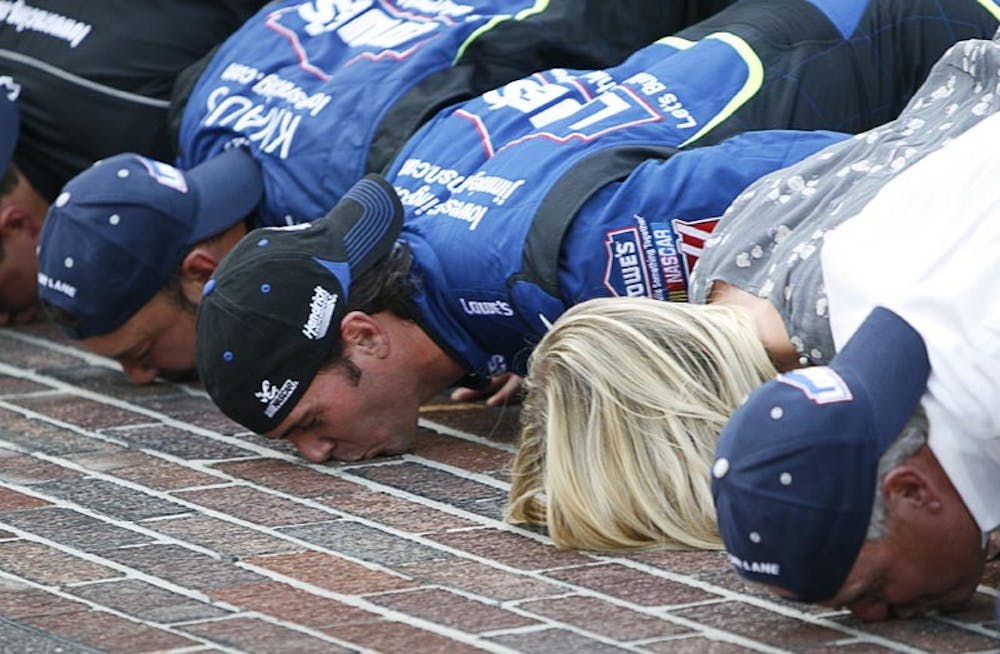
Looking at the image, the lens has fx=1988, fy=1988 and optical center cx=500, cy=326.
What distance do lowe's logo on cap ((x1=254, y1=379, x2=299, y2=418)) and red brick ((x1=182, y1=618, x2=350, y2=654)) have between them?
110 cm

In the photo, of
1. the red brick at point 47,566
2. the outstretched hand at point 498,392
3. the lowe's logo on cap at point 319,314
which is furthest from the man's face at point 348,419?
the red brick at point 47,566

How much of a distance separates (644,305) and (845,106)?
1.49 meters

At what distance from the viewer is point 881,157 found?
14.0 ft

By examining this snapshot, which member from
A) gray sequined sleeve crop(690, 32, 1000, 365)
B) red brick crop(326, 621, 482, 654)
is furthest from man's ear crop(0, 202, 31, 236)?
red brick crop(326, 621, 482, 654)

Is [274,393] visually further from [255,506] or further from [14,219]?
[14,219]

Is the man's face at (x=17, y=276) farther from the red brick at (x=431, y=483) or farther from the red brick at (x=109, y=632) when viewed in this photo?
the red brick at (x=109, y=632)

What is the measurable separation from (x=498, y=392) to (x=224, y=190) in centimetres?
101

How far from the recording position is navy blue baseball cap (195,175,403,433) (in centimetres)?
464

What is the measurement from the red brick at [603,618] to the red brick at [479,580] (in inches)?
2.5

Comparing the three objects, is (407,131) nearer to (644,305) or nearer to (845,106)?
(845,106)

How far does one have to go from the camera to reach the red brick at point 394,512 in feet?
13.8

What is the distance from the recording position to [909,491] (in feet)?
10.9

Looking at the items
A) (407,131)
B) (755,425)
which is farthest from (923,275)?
(407,131)

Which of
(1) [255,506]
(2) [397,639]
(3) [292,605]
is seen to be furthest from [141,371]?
(2) [397,639]
